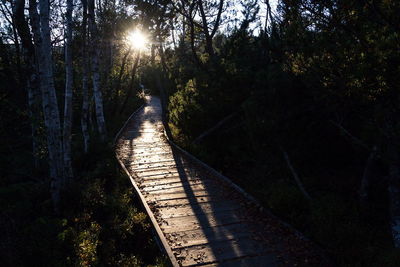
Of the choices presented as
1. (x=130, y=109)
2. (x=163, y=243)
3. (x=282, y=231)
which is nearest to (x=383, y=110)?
(x=282, y=231)

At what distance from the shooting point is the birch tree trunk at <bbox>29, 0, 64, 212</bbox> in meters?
7.93

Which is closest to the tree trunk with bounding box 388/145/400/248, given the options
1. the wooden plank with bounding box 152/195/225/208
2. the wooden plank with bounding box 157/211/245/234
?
the wooden plank with bounding box 157/211/245/234

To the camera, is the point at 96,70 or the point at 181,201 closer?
the point at 181,201

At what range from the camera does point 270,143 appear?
30.3ft

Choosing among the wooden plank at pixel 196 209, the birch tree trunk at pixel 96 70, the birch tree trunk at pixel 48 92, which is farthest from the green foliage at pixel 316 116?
the birch tree trunk at pixel 48 92

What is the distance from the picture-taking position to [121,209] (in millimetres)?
8336

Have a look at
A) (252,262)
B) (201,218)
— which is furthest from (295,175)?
(252,262)

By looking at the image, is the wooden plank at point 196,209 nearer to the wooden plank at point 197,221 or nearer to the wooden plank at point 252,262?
the wooden plank at point 197,221

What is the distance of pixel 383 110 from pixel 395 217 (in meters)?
2.20

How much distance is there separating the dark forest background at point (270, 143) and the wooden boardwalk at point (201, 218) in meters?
0.47

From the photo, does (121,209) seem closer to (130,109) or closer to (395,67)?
(395,67)

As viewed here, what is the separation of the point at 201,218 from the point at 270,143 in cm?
333

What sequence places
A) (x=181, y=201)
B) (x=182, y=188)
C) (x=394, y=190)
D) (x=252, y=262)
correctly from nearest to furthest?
(x=252, y=262)
(x=394, y=190)
(x=181, y=201)
(x=182, y=188)

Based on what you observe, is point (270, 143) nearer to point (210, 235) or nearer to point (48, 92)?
point (210, 235)
